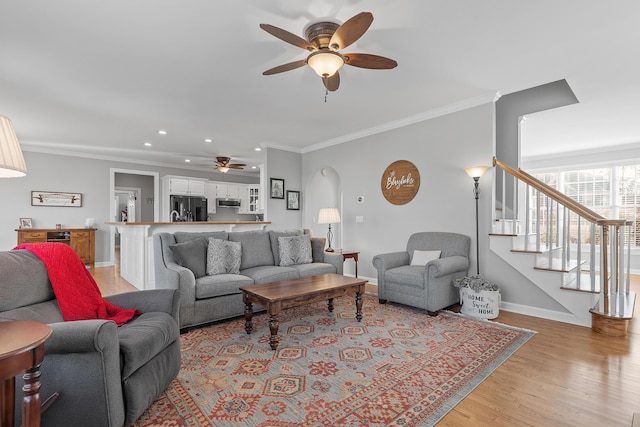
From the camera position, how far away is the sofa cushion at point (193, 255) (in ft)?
11.0

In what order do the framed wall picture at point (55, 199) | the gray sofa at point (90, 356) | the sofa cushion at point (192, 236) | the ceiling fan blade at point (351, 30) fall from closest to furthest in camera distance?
the gray sofa at point (90, 356) → the ceiling fan blade at point (351, 30) → the sofa cushion at point (192, 236) → the framed wall picture at point (55, 199)

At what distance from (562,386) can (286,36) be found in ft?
9.90

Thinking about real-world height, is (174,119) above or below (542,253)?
above

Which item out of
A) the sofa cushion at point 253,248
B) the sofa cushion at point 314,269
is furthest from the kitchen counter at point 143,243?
the sofa cushion at point 314,269

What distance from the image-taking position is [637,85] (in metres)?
3.61

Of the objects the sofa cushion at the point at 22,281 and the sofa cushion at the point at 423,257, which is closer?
the sofa cushion at the point at 22,281

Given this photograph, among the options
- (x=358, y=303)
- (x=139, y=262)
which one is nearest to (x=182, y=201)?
(x=139, y=262)

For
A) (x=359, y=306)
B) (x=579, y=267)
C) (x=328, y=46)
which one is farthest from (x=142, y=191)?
(x=579, y=267)

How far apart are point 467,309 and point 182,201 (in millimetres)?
7387

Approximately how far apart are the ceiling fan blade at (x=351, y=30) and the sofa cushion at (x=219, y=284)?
2.44 meters

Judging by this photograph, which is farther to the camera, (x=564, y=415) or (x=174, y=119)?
(x=174, y=119)

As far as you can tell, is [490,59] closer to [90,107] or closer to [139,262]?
[90,107]

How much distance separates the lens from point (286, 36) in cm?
219

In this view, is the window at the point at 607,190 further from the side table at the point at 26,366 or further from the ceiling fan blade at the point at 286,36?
the side table at the point at 26,366
